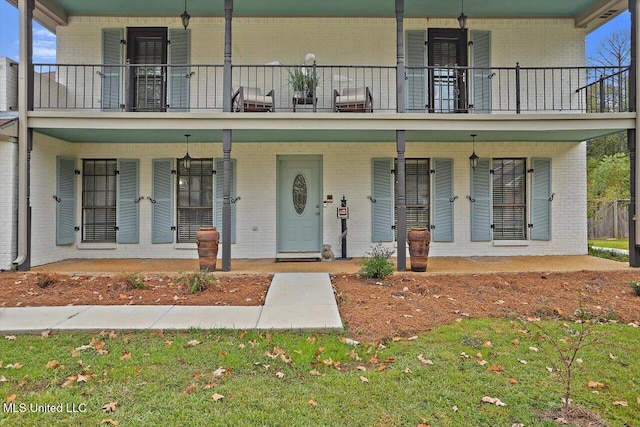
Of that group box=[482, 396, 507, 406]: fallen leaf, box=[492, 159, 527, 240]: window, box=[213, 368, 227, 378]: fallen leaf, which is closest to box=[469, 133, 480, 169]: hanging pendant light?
box=[492, 159, 527, 240]: window

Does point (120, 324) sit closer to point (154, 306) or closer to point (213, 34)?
Answer: point (154, 306)

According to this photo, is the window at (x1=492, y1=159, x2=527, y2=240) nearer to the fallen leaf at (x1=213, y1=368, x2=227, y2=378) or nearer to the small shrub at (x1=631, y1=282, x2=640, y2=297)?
the small shrub at (x1=631, y1=282, x2=640, y2=297)

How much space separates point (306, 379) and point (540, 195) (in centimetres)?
789

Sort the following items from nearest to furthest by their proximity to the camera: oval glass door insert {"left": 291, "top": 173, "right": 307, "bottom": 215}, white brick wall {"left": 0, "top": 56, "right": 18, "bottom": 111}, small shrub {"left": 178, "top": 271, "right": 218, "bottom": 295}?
small shrub {"left": 178, "top": 271, "right": 218, "bottom": 295} < white brick wall {"left": 0, "top": 56, "right": 18, "bottom": 111} < oval glass door insert {"left": 291, "top": 173, "right": 307, "bottom": 215}

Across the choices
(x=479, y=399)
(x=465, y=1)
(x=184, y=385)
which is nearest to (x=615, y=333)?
(x=479, y=399)

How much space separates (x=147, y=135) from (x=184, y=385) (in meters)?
6.16

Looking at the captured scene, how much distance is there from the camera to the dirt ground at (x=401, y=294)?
14.6 ft

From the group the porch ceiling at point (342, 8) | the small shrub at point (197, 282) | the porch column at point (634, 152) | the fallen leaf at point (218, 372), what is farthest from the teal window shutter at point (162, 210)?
the porch column at point (634, 152)

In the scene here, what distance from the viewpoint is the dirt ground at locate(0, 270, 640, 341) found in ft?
14.6

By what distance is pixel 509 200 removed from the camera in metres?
8.89

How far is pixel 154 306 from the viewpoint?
4.80 metres

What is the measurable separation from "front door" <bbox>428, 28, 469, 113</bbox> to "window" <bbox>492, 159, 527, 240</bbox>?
1.67 meters

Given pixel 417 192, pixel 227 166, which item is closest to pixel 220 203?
pixel 227 166

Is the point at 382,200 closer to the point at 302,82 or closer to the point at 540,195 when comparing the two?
the point at 302,82
